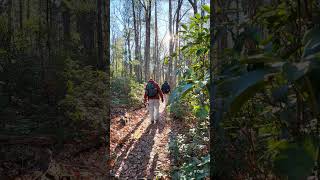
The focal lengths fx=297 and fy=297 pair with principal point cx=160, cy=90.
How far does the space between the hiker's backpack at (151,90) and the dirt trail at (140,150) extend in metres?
0.77

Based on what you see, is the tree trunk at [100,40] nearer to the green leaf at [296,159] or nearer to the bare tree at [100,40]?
the bare tree at [100,40]

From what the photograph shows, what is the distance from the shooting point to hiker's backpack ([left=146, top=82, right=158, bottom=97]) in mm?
6457

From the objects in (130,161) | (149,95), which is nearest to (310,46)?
(130,161)

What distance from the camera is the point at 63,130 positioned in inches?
114

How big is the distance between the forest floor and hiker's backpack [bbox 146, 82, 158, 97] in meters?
0.77

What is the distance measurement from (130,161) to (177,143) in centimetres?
84

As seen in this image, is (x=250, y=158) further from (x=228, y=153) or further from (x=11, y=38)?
(x=11, y=38)

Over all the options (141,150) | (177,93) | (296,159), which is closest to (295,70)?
(296,159)

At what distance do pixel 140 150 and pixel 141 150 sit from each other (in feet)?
0.05

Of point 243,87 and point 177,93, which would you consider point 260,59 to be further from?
point 177,93

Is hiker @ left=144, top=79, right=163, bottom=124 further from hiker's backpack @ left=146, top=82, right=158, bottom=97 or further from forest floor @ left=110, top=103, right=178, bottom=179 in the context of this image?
forest floor @ left=110, top=103, right=178, bottom=179

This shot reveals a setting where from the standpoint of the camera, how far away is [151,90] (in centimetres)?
651

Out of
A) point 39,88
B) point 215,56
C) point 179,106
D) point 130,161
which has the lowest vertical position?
point 130,161

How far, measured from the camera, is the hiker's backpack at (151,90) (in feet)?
21.2
